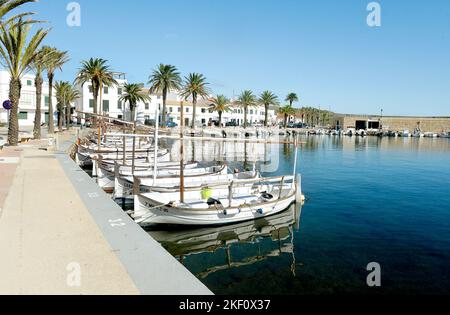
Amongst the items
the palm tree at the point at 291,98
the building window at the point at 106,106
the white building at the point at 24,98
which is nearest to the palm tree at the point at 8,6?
the white building at the point at 24,98

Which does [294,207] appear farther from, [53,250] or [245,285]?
[53,250]

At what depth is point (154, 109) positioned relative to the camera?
103 meters

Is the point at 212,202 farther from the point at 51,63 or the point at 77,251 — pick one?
the point at 51,63

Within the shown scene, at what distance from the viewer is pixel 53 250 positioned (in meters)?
8.66

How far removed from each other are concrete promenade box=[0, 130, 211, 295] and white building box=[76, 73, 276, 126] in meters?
48.4

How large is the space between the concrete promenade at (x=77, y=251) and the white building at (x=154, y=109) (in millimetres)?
48424

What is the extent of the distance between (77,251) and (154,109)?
9664cm

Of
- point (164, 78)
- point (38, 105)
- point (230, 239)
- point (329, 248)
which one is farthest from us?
→ point (164, 78)

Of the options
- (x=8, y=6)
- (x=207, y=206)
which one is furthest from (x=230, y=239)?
(x=8, y=6)

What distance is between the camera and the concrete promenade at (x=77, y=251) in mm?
6906

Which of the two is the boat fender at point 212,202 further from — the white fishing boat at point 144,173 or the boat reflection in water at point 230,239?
the white fishing boat at point 144,173

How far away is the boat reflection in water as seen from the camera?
13781mm

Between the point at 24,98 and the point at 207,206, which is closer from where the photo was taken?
the point at 207,206
